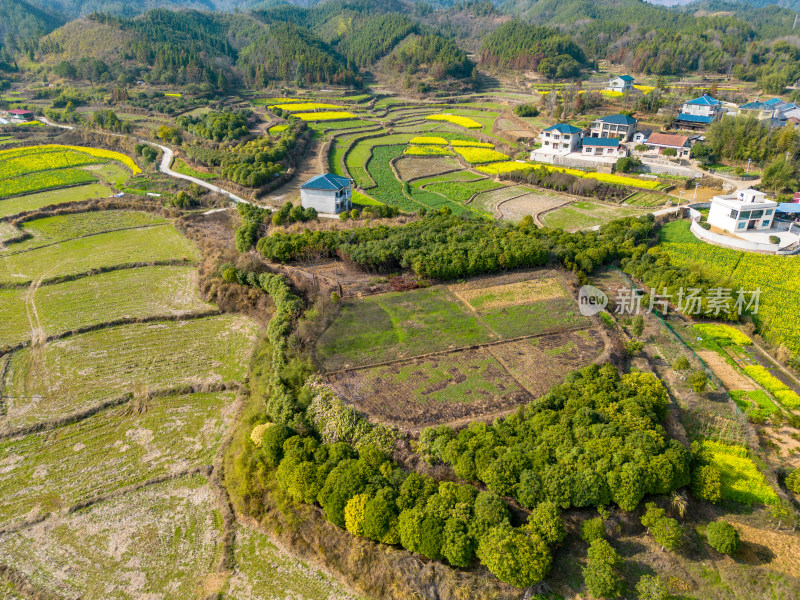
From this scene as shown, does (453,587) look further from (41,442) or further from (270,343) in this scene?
(41,442)

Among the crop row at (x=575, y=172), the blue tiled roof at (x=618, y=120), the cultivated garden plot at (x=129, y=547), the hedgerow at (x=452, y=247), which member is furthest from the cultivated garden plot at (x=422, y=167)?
the cultivated garden plot at (x=129, y=547)

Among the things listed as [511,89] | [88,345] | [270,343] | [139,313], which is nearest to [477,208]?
[270,343]

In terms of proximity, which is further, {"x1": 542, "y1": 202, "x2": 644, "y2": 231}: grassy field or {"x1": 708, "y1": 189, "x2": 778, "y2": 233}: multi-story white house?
{"x1": 542, "y1": 202, "x2": 644, "y2": 231}: grassy field

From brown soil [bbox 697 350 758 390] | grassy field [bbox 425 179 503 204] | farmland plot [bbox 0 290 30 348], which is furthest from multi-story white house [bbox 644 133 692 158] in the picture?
farmland plot [bbox 0 290 30 348]

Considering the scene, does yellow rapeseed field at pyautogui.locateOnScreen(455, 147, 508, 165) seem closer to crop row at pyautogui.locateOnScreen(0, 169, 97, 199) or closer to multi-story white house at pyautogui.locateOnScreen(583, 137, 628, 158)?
multi-story white house at pyautogui.locateOnScreen(583, 137, 628, 158)

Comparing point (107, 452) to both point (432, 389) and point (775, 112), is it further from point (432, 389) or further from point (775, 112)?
point (775, 112)

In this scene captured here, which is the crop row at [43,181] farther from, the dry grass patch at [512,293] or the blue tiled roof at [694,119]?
the blue tiled roof at [694,119]
